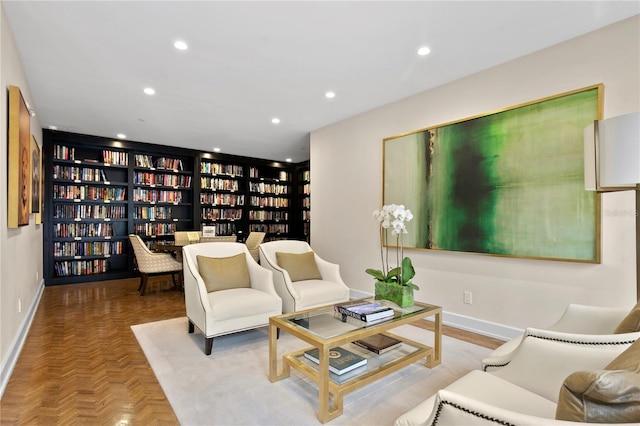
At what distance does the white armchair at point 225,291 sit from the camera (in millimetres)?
2707

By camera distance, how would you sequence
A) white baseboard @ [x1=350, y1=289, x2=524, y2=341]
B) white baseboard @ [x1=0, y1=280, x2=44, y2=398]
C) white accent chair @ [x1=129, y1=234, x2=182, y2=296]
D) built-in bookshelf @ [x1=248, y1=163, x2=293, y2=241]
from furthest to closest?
built-in bookshelf @ [x1=248, y1=163, x2=293, y2=241]
white accent chair @ [x1=129, y1=234, x2=182, y2=296]
white baseboard @ [x1=350, y1=289, x2=524, y2=341]
white baseboard @ [x1=0, y1=280, x2=44, y2=398]

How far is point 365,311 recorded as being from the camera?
88.7 inches

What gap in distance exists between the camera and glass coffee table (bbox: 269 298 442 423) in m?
1.86

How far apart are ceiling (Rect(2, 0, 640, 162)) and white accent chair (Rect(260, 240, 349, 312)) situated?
185cm

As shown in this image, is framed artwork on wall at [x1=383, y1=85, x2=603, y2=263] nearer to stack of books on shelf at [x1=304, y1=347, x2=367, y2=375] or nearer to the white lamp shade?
the white lamp shade

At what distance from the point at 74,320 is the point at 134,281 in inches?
92.9

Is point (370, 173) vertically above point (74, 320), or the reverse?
point (370, 173)

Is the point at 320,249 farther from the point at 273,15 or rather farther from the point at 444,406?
the point at 444,406

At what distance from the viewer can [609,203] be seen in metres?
2.49

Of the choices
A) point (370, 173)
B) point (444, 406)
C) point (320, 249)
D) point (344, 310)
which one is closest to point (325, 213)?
point (320, 249)

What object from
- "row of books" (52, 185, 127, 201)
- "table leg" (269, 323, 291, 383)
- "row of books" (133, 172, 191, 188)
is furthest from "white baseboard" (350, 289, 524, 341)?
"row of books" (52, 185, 127, 201)

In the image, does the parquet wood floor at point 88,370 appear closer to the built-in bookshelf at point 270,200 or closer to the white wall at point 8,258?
the white wall at point 8,258

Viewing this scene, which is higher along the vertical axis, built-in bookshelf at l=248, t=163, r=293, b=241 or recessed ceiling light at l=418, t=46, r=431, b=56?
recessed ceiling light at l=418, t=46, r=431, b=56

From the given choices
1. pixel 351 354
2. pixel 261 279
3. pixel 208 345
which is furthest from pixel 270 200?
pixel 351 354
